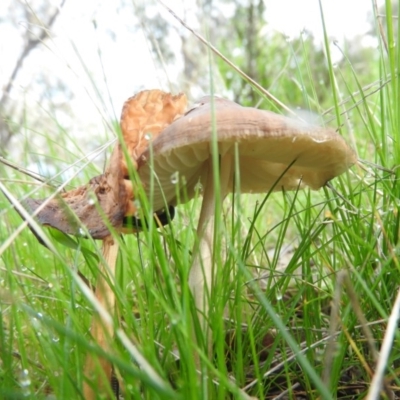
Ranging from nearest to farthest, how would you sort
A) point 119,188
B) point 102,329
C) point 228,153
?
point 102,329, point 119,188, point 228,153

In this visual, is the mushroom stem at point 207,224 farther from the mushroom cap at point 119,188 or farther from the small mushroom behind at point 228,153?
the mushroom cap at point 119,188

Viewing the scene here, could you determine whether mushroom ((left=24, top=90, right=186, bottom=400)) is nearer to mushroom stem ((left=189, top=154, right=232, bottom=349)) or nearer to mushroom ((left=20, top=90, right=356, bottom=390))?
mushroom ((left=20, top=90, right=356, bottom=390))

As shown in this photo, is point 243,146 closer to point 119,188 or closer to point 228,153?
point 228,153

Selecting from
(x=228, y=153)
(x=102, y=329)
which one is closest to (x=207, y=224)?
(x=228, y=153)

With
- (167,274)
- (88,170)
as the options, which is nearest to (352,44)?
(88,170)

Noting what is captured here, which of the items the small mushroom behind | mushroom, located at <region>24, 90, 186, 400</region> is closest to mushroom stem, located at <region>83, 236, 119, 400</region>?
mushroom, located at <region>24, 90, 186, 400</region>

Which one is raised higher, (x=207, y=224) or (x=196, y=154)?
(x=196, y=154)

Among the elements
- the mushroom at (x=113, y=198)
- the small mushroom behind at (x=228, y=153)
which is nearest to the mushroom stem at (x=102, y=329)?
the mushroom at (x=113, y=198)

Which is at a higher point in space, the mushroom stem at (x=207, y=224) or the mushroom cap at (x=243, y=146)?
the mushroom cap at (x=243, y=146)

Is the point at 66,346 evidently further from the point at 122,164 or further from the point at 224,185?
the point at 224,185
